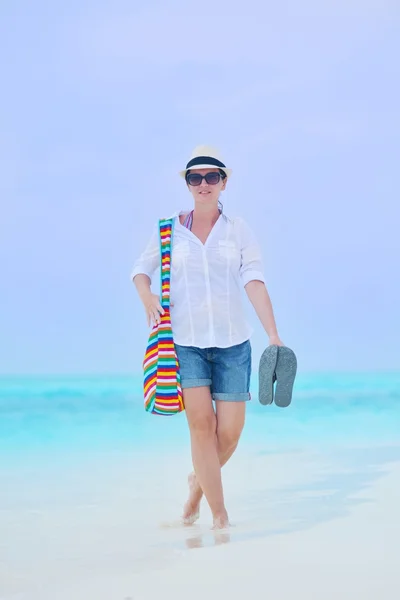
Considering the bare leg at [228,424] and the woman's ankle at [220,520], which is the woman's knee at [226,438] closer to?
the bare leg at [228,424]

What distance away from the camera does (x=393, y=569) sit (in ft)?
9.53

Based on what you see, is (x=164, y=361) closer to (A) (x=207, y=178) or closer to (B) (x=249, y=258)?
(B) (x=249, y=258)

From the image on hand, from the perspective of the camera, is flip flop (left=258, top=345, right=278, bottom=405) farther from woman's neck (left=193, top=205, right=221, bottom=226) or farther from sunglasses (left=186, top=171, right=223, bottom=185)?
sunglasses (left=186, top=171, right=223, bottom=185)

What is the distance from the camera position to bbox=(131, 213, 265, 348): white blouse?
3820mm

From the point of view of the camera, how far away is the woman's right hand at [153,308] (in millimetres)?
3816

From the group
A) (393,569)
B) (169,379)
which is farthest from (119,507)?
(393,569)

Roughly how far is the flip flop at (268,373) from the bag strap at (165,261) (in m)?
0.47

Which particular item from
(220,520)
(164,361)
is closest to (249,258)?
(164,361)

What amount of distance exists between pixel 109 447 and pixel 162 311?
14.9 feet

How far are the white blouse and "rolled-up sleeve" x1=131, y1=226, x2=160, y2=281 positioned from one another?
106 millimetres

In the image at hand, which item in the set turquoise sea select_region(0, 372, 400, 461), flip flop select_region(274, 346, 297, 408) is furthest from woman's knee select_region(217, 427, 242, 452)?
turquoise sea select_region(0, 372, 400, 461)

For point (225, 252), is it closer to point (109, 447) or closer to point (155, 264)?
point (155, 264)

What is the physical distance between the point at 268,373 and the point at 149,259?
2.42 ft

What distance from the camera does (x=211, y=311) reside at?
381 cm
